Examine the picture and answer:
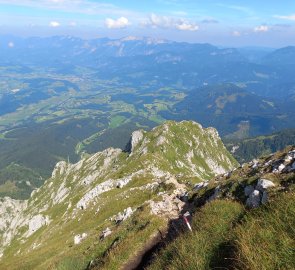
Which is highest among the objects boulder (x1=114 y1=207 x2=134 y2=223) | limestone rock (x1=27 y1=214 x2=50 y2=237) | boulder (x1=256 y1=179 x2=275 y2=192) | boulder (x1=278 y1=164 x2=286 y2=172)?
boulder (x1=256 y1=179 x2=275 y2=192)

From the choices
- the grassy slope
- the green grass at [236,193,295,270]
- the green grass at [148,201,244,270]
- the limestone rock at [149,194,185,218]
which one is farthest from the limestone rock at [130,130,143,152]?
the green grass at [236,193,295,270]

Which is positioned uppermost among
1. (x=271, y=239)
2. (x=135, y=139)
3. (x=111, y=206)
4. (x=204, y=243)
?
(x=271, y=239)

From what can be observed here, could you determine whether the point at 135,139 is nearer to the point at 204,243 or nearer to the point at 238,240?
the point at 204,243

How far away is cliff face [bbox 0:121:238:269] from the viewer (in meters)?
30.6

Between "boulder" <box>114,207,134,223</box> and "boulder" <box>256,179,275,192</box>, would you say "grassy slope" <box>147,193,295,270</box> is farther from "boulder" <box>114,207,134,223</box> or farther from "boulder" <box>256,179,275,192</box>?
"boulder" <box>114,207,134,223</box>

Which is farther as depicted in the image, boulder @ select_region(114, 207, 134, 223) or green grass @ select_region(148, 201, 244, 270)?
boulder @ select_region(114, 207, 134, 223)

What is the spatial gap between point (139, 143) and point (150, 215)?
15213 centimetres

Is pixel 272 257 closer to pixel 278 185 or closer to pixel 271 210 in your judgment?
pixel 271 210

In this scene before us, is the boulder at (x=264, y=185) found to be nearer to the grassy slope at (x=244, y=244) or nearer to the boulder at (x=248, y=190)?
the boulder at (x=248, y=190)

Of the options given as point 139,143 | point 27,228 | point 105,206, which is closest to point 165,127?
point 139,143

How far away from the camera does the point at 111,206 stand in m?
69.8

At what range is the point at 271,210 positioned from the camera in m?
12.4

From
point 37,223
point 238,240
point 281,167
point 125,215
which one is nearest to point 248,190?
point 281,167

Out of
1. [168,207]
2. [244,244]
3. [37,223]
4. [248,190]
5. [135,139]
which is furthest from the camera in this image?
[135,139]
